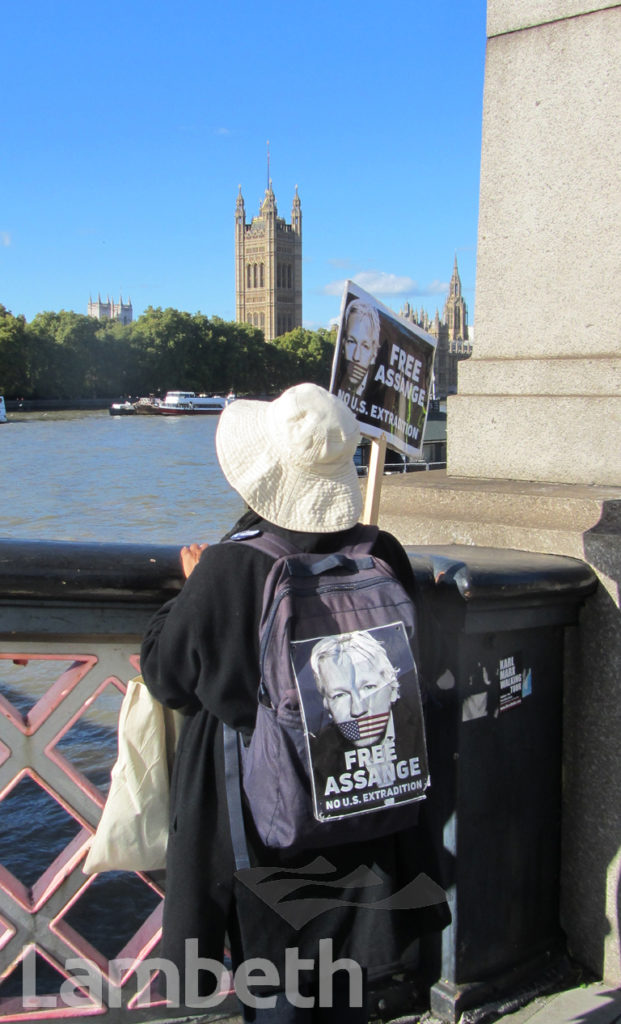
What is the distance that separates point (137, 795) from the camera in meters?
1.78

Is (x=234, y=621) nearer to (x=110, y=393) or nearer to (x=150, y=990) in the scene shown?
(x=150, y=990)

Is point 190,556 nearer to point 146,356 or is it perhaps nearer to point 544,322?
point 544,322

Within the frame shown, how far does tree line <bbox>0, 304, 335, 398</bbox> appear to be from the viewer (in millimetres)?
75938

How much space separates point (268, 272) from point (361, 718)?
447 feet

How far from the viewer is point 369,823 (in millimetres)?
1579

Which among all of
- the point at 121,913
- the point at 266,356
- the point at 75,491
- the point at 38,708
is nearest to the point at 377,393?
the point at 38,708

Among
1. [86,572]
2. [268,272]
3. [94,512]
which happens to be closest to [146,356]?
[268,272]

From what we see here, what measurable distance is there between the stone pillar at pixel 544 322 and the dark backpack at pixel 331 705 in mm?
931

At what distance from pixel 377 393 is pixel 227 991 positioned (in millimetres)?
1607

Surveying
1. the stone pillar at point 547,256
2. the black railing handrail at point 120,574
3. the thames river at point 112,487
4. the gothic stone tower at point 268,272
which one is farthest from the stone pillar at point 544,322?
the gothic stone tower at point 268,272

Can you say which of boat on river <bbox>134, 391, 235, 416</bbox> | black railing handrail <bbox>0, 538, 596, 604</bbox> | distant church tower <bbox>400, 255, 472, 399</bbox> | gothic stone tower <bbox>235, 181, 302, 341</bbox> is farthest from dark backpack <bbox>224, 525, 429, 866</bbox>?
gothic stone tower <bbox>235, 181, 302, 341</bbox>

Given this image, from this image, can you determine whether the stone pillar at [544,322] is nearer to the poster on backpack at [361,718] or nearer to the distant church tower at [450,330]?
the poster on backpack at [361,718]

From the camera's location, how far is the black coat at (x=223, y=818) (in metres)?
1.54

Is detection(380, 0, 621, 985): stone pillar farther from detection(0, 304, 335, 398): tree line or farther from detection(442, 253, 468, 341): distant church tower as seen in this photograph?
detection(442, 253, 468, 341): distant church tower
